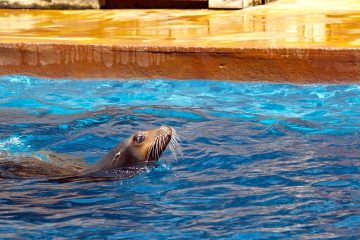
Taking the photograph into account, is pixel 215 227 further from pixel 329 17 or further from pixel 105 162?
pixel 329 17

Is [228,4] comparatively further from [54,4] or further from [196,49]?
[196,49]

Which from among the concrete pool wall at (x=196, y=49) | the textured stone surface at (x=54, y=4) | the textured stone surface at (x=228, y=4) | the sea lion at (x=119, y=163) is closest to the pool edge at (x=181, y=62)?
the concrete pool wall at (x=196, y=49)

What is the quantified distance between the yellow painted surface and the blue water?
430mm

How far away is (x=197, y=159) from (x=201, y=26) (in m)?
3.64

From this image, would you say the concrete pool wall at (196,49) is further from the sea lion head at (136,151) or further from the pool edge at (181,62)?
the sea lion head at (136,151)

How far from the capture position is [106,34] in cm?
836

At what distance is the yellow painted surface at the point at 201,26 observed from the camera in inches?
299

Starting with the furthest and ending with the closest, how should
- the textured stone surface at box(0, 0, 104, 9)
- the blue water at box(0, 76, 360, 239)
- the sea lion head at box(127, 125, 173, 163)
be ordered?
the textured stone surface at box(0, 0, 104, 9), the sea lion head at box(127, 125, 173, 163), the blue water at box(0, 76, 360, 239)

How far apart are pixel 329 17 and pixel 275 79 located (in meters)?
2.07

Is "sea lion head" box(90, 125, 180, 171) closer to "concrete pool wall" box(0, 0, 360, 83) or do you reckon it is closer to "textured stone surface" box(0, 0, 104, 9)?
"concrete pool wall" box(0, 0, 360, 83)

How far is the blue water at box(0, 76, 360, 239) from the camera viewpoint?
4082 millimetres

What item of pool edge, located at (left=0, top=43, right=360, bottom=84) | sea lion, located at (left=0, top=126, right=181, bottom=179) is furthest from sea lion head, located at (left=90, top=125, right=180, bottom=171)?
pool edge, located at (left=0, top=43, right=360, bottom=84)

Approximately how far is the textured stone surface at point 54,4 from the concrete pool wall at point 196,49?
1.49m

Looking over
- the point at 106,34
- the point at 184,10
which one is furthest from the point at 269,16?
the point at 106,34
